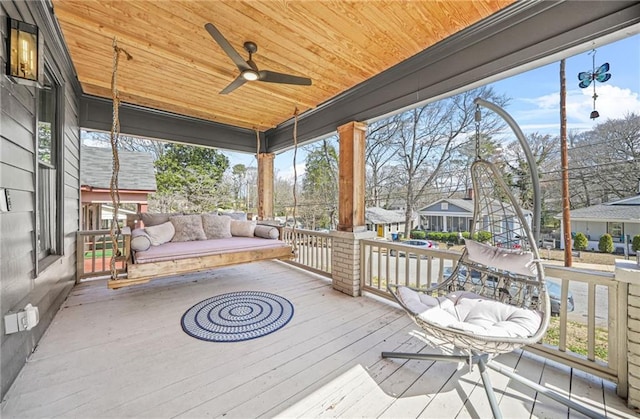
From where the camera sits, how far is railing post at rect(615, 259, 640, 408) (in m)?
1.51

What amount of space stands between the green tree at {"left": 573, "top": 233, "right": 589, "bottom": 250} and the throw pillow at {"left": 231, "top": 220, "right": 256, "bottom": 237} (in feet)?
12.9

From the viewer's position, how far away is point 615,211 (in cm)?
205

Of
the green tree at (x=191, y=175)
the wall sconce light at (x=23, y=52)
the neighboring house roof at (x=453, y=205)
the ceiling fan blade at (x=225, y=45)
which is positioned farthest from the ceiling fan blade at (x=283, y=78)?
the green tree at (x=191, y=175)

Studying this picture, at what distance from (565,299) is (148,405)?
2964mm

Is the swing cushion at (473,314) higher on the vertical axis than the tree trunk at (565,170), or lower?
lower

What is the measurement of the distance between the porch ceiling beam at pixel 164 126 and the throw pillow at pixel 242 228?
5.95 ft

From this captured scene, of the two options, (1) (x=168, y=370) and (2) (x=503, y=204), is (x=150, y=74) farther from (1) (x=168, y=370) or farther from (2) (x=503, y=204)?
(2) (x=503, y=204)

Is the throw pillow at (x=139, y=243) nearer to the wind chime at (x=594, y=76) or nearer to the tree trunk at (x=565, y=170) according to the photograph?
the tree trunk at (x=565, y=170)

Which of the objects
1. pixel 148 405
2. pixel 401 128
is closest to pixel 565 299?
pixel 148 405

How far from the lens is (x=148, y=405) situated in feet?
4.98

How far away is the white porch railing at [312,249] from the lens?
4200mm

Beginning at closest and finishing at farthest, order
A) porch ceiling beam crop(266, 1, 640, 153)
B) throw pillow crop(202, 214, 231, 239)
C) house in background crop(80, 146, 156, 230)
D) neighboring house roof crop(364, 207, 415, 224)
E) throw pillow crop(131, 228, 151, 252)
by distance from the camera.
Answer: porch ceiling beam crop(266, 1, 640, 153) < throw pillow crop(131, 228, 151, 252) < throw pillow crop(202, 214, 231, 239) < house in background crop(80, 146, 156, 230) < neighboring house roof crop(364, 207, 415, 224)

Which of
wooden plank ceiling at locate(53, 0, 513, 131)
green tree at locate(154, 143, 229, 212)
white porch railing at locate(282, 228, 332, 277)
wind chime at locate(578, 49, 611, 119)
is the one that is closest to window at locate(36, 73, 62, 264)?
wooden plank ceiling at locate(53, 0, 513, 131)

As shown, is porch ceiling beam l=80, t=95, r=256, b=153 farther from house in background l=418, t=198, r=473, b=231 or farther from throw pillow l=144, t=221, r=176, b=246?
house in background l=418, t=198, r=473, b=231
